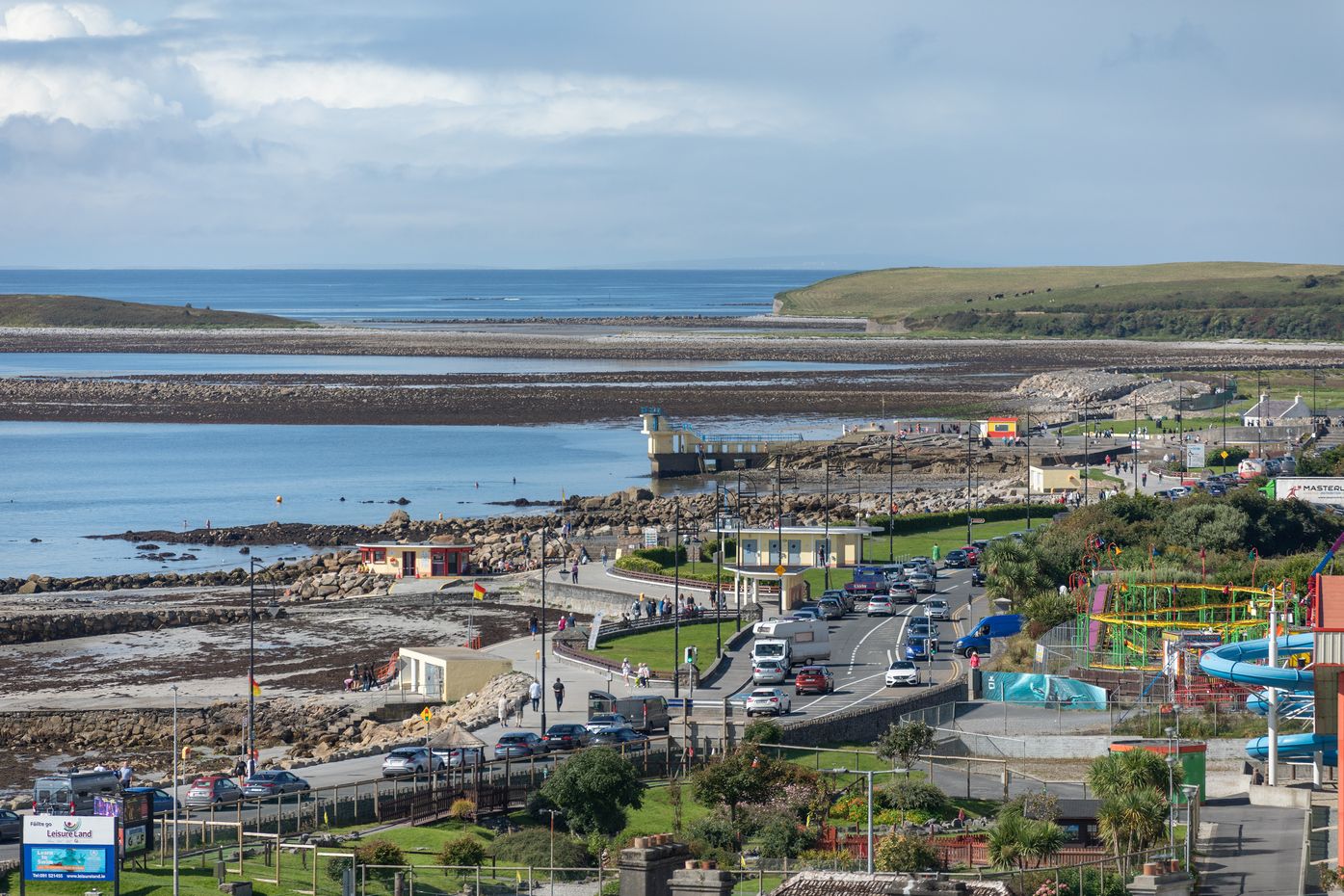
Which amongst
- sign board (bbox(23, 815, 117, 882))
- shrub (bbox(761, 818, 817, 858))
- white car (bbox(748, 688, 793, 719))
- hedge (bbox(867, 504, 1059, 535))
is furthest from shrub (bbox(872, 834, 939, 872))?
hedge (bbox(867, 504, 1059, 535))

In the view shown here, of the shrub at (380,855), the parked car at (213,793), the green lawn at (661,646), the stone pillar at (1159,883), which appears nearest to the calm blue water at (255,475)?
the green lawn at (661,646)

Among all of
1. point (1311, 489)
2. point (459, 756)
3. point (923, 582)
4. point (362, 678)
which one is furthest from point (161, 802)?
point (1311, 489)

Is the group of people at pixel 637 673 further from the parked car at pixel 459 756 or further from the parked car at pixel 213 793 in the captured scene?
the parked car at pixel 213 793

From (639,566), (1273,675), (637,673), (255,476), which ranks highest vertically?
(1273,675)

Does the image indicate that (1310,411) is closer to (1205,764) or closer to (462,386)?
(462,386)

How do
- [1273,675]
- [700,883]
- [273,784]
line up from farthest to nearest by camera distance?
[273,784] → [1273,675] → [700,883]

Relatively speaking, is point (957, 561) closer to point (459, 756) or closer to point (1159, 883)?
point (459, 756)

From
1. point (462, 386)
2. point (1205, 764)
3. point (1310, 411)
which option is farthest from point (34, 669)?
point (462, 386)
